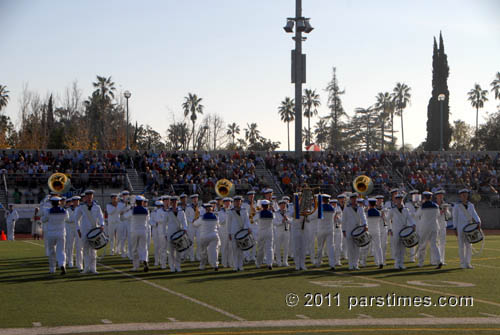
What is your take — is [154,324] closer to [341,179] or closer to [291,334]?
[291,334]

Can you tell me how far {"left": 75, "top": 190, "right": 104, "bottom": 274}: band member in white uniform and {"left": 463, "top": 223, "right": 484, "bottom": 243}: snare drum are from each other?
8936mm

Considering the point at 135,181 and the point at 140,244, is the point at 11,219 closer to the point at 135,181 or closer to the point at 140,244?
the point at 135,181

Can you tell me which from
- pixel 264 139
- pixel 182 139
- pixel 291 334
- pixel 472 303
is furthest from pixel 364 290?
pixel 264 139

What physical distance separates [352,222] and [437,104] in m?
57.2

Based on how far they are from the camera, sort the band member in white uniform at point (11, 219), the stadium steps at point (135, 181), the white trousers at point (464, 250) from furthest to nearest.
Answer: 1. the stadium steps at point (135, 181)
2. the band member in white uniform at point (11, 219)
3. the white trousers at point (464, 250)

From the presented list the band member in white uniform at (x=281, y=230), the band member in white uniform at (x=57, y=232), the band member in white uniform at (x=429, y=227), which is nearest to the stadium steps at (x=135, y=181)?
the band member in white uniform at (x=281, y=230)

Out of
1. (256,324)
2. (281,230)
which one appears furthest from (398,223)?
(256,324)

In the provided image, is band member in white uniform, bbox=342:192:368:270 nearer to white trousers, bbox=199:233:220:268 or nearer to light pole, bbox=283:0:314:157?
white trousers, bbox=199:233:220:268

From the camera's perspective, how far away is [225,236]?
18.9 metres

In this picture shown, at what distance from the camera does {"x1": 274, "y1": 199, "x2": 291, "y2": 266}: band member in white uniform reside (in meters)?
19.0

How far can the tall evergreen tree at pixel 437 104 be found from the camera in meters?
71.7

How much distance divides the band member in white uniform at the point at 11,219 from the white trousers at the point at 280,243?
1815cm

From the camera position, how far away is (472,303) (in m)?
11.7

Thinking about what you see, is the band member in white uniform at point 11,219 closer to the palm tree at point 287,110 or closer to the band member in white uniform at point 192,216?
the band member in white uniform at point 192,216
